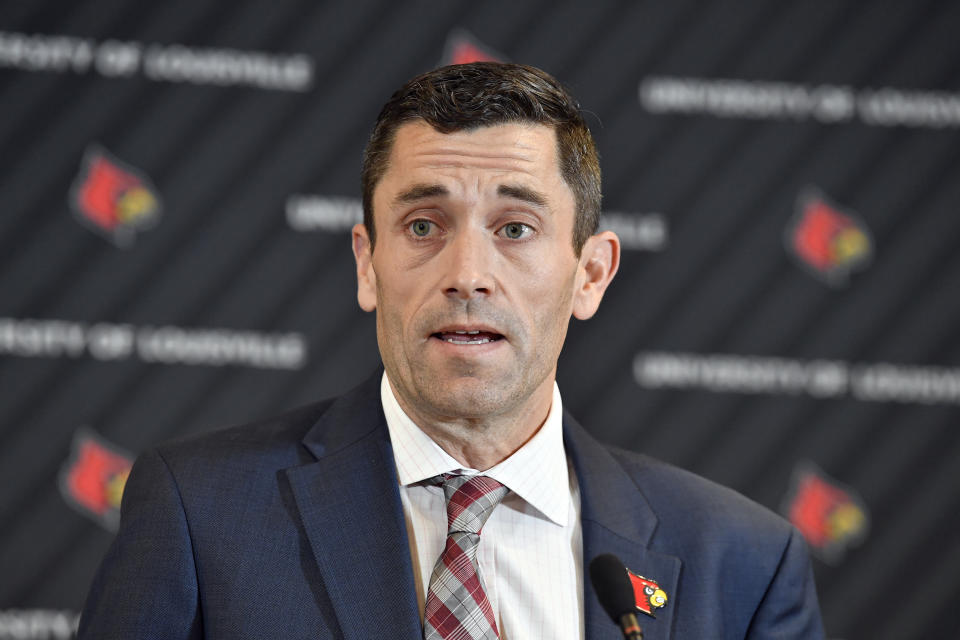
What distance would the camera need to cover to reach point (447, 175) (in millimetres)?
1981

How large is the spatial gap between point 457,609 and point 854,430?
6.94 feet

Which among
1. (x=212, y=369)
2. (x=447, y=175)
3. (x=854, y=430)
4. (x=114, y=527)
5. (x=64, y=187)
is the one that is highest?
(x=447, y=175)

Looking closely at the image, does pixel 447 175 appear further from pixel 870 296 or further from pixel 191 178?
pixel 870 296

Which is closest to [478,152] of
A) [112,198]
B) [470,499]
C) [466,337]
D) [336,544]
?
[466,337]

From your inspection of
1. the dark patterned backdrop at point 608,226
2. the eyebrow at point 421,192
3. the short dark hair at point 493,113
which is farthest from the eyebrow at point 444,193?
the dark patterned backdrop at point 608,226

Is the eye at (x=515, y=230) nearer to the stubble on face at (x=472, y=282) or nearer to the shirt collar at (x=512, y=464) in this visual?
the stubble on face at (x=472, y=282)

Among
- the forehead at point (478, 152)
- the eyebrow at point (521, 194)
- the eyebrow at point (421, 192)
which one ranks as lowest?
the eyebrow at point (421, 192)

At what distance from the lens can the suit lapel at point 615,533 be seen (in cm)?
196

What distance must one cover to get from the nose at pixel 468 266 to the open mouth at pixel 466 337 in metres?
0.08

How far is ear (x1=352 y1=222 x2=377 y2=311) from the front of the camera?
2.15 meters

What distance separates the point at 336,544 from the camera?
1893 millimetres

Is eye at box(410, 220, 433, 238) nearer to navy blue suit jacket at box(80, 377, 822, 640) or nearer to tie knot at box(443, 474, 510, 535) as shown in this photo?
navy blue suit jacket at box(80, 377, 822, 640)

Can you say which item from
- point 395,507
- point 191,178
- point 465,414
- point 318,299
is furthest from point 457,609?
point 191,178

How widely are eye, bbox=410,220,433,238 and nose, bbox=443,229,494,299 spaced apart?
0.20 ft
